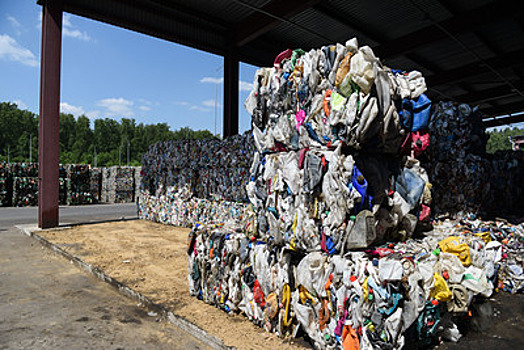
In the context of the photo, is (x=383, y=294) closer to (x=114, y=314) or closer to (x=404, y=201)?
(x=404, y=201)

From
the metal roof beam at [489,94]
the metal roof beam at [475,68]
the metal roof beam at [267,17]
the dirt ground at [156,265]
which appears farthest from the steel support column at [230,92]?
the metal roof beam at [489,94]

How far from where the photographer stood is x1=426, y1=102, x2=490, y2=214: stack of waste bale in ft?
16.1

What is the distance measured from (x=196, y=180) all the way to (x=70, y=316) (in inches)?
234

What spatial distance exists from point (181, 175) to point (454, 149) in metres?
7.34

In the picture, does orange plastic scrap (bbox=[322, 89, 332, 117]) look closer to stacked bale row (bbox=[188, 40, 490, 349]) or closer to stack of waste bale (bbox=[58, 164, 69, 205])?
stacked bale row (bbox=[188, 40, 490, 349])

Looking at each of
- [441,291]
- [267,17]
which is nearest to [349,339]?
[441,291]

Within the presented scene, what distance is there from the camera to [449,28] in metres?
9.17

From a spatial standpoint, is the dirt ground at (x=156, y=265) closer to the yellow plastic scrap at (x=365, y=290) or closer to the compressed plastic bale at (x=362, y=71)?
the yellow plastic scrap at (x=365, y=290)

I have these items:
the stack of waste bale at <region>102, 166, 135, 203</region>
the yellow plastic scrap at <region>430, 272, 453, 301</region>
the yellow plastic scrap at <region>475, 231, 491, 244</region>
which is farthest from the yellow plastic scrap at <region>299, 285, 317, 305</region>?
the stack of waste bale at <region>102, 166, 135, 203</region>

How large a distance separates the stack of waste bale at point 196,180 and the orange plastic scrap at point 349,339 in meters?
4.63

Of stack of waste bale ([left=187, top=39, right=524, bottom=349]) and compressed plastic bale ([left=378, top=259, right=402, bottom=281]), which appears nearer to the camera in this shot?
compressed plastic bale ([left=378, top=259, right=402, bottom=281])

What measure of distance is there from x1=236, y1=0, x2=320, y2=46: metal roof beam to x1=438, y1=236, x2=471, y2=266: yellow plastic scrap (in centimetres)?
676

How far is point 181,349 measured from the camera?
9.94 ft

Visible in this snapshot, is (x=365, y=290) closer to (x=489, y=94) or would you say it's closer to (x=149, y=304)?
(x=149, y=304)
